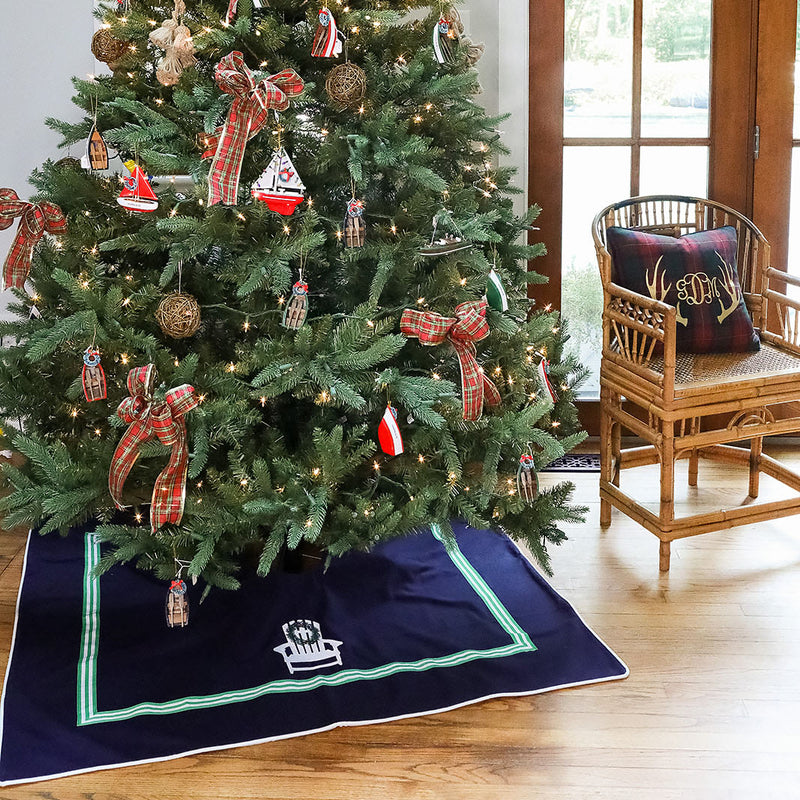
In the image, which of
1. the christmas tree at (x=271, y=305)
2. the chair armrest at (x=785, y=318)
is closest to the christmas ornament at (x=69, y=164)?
the christmas tree at (x=271, y=305)

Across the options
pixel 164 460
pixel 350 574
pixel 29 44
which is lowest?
pixel 350 574

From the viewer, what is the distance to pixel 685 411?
8.36 feet

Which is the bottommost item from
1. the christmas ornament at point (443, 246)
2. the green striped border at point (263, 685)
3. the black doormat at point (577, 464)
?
the green striped border at point (263, 685)

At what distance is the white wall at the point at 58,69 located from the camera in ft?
10.4

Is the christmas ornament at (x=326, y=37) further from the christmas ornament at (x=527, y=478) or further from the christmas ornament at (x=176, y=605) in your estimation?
Answer: the christmas ornament at (x=176, y=605)

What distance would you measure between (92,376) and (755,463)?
1944 millimetres

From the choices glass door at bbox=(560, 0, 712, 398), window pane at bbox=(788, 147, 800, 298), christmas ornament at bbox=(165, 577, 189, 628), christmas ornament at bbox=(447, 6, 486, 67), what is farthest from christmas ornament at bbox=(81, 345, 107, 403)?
window pane at bbox=(788, 147, 800, 298)

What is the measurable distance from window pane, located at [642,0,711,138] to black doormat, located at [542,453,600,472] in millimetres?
1084

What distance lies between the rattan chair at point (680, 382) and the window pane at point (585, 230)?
233 mm

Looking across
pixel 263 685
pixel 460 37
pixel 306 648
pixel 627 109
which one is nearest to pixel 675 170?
pixel 627 109

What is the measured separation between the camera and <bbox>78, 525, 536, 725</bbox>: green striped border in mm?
2021

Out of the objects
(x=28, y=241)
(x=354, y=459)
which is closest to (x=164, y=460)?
(x=354, y=459)

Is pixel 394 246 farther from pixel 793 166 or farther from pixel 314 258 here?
pixel 793 166

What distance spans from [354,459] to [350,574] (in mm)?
567
